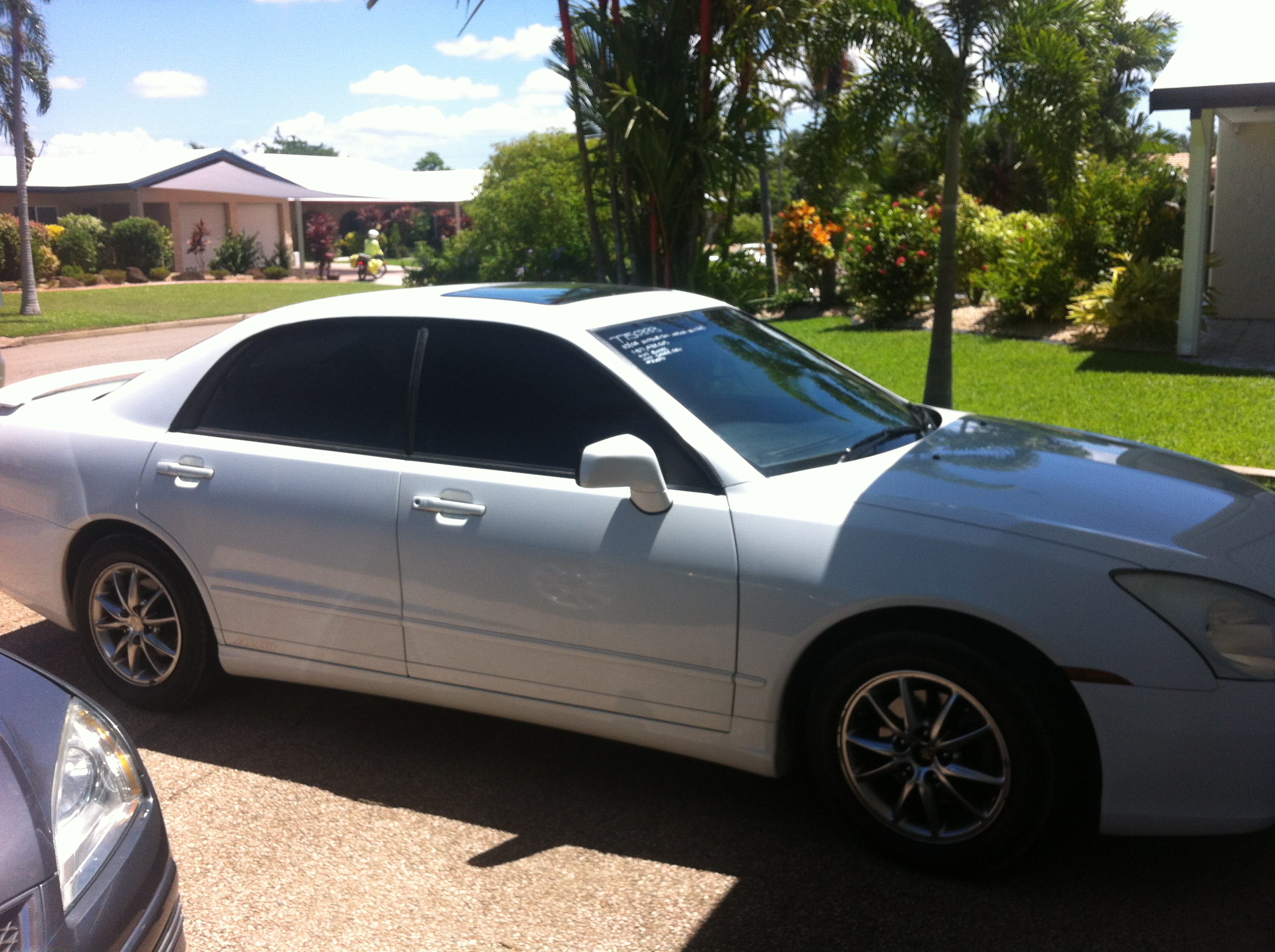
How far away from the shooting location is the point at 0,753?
2.60 metres

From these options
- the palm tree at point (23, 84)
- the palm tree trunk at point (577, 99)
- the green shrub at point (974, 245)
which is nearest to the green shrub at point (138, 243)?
the palm tree at point (23, 84)

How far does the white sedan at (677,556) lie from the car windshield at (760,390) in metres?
0.02

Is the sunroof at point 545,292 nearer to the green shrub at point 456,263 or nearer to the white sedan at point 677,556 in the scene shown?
the white sedan at point 677,556

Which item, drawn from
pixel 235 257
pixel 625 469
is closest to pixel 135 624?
pixel 625 469

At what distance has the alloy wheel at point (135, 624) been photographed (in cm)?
458

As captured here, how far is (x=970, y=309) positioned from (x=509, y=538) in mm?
14670

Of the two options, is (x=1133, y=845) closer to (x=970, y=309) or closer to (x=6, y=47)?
(x=970, y=309)

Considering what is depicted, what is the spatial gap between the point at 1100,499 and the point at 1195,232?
34.9 feet

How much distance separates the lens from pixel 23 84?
94.7 feet

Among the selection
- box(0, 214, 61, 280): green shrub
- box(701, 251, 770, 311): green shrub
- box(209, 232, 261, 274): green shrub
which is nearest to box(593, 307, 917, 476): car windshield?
box(701, 251, 770, 311): green shrub

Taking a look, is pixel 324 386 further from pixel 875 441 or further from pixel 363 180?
pixel 363 180

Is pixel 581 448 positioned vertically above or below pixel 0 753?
above

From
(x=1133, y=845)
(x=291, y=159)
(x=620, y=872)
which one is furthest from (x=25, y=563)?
(x=291, y=159)

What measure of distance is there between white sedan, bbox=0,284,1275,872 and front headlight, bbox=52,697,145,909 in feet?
4.12
